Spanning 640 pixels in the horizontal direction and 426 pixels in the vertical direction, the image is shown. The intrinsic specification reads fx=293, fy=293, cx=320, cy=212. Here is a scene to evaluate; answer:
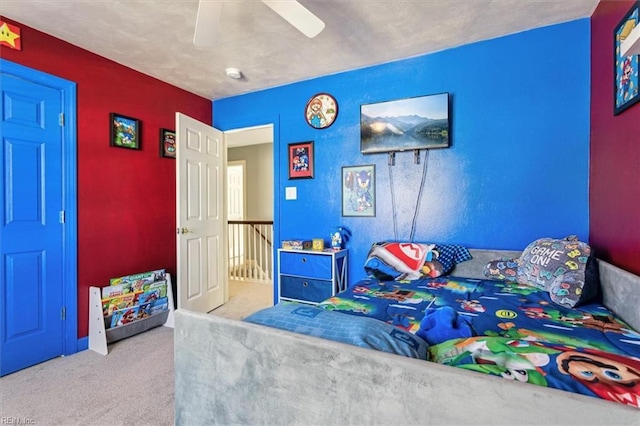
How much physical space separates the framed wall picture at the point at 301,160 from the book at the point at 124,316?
6.29ft

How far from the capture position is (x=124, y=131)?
2.69m

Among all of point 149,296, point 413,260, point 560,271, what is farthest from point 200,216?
point 560,271

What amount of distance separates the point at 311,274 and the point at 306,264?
10 centimetres

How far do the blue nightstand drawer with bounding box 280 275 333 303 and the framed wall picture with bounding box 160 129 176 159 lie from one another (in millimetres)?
1767

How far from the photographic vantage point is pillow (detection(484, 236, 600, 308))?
60.2 inches

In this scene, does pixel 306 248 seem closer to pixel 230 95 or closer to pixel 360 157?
pixel 360 157

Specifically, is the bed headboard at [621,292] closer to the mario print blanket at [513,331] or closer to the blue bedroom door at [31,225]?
the mario print blanket at [513,331]

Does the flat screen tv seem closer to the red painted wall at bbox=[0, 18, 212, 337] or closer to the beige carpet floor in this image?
the red painted wall at bbox=[0, 18, 212, 337]

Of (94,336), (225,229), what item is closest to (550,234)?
(225,229)

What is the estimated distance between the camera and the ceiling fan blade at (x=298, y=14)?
1.57 metres

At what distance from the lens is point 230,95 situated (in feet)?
11.4

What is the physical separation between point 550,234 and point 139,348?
10.9ft

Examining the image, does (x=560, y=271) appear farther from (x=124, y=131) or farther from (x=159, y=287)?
(x=124, y=131)

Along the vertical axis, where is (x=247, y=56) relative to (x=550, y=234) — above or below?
above
